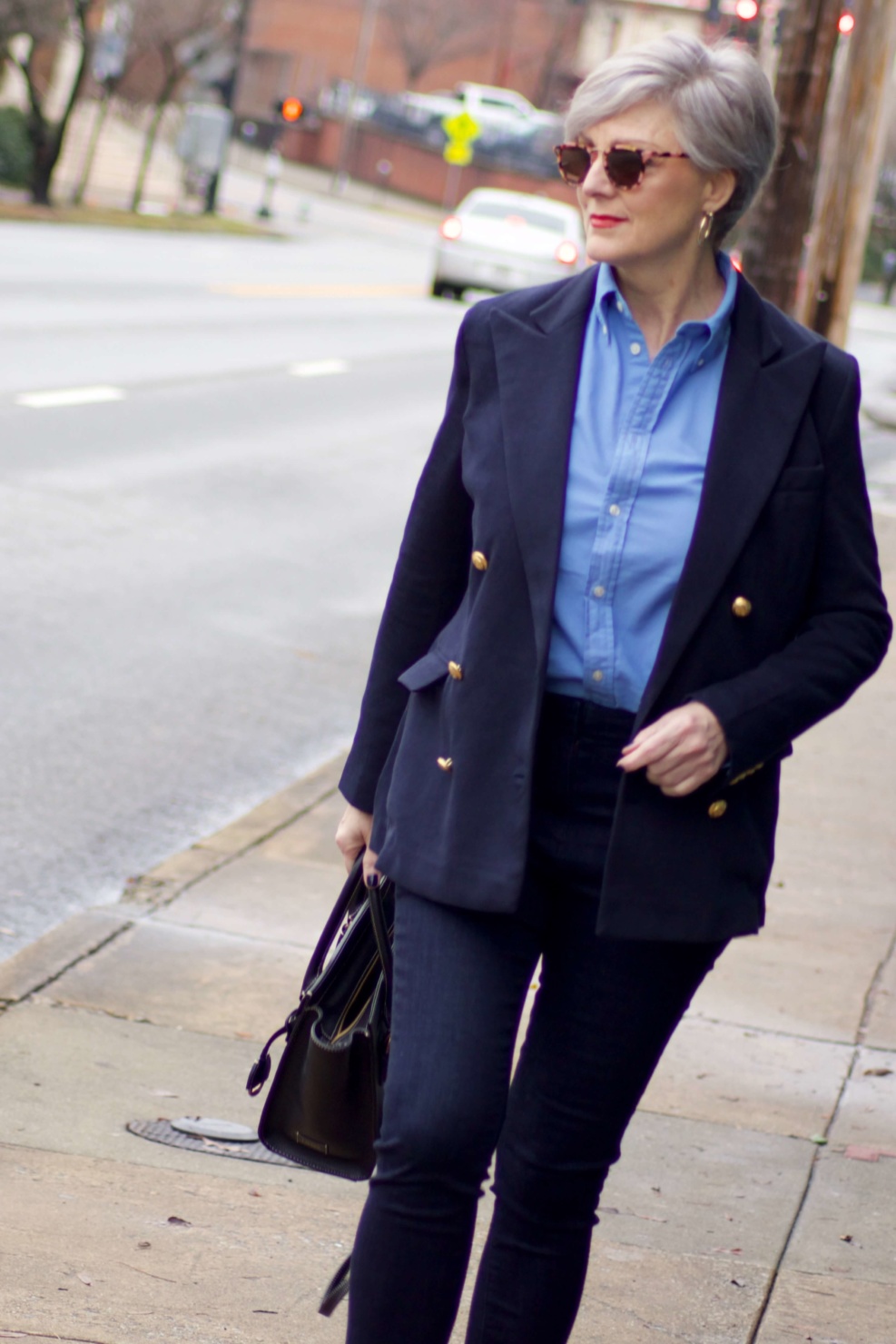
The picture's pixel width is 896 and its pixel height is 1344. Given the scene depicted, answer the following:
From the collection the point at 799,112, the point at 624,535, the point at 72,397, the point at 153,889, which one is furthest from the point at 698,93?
the point at 72,397

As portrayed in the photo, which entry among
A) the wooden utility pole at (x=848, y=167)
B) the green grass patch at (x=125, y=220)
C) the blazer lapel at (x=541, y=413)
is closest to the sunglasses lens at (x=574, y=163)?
the blazer lapel at (x=541, y=413)

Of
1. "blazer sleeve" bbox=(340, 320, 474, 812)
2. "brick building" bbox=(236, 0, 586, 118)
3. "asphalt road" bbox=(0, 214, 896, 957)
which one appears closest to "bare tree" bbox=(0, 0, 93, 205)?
"asphalt road" bbox=(0, 214, 896, 957)

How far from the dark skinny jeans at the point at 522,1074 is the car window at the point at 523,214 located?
27267 millimetres

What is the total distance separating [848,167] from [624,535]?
9022 millimetres

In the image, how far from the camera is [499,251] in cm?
2811

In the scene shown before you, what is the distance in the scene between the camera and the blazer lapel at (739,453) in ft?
7.75

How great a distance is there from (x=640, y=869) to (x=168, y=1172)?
1572 millimetres

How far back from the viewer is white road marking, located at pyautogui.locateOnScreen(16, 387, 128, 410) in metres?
14.0

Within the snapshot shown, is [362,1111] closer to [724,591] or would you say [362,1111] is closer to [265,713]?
[724,591]

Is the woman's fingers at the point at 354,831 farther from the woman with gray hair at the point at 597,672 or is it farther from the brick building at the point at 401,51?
the brick building at the point at 401,51

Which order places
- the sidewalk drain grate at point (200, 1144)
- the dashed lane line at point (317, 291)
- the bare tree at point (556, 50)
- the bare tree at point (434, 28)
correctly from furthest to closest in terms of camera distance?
the bare tree at point (556, 50)
the bare tree at point (434, 28)
the dashed lane line at point (317, 291)
the sidewalk drain grate at point (200, 1144)

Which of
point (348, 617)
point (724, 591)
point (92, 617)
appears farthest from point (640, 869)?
point (348, 617)

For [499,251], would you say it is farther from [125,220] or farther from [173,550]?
[173,550]

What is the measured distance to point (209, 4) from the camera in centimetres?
3931
